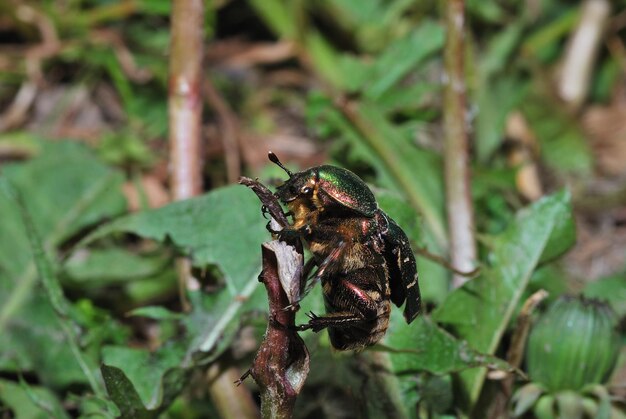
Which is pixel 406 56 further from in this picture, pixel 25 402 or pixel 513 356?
pixel 25 402

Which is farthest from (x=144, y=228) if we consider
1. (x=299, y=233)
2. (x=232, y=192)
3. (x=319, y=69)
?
(x=319, y=69)

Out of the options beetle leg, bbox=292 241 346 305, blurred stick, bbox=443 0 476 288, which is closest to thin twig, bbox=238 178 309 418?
beetle leg, bbox=292 241 346 305

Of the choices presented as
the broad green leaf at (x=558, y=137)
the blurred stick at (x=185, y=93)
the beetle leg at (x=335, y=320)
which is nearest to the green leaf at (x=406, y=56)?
the broad green leaf at (x=558, y=137)

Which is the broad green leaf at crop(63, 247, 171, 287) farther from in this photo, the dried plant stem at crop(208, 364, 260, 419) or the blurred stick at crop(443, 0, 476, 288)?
the blurred stick at crop(443, 0, 476, 288)

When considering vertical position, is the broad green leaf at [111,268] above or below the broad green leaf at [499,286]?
below

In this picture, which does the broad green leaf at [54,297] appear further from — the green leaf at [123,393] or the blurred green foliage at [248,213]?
the green leaf at [123,393]

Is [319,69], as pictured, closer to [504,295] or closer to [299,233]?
[504,295]

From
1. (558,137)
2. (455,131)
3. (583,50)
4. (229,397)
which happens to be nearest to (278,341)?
(229,397)

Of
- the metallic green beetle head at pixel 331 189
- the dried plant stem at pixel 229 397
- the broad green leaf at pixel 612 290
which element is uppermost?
the metallic green beetle head at pixel 331 189
